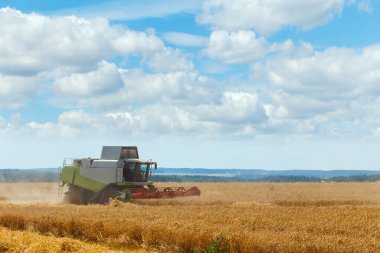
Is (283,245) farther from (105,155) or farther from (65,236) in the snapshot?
(105,155)

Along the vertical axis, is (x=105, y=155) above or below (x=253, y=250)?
above

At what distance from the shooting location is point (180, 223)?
15.7 meters

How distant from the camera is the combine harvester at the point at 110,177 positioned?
3066 cm

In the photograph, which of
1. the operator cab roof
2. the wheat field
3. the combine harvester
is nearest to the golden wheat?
the wheat field

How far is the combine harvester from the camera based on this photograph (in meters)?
30.7

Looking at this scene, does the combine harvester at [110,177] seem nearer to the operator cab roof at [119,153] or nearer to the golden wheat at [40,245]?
the operator cab roof at [119,153]

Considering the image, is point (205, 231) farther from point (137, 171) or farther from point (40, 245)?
point (137, 171)

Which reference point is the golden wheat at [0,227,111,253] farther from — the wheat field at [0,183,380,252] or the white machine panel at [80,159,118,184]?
the white machine panel at [80,159,118,184]

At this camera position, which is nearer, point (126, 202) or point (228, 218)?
point (228, 218)

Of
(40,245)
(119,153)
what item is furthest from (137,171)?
(40,245)

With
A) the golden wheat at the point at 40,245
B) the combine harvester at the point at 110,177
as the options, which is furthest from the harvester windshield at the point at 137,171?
the golden wheat at the point at 40,245

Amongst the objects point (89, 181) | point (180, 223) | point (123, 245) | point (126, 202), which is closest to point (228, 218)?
point (180, 223)

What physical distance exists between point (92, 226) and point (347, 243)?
22.9 ft

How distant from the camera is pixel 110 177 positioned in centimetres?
3072
